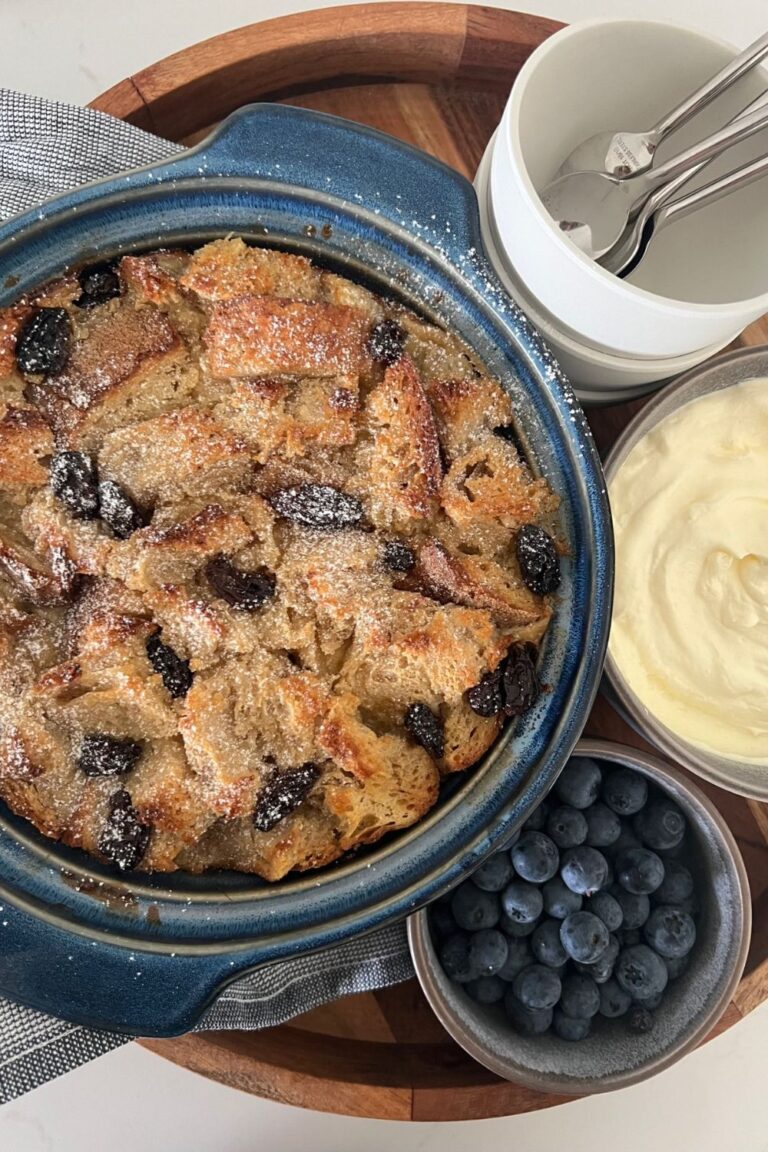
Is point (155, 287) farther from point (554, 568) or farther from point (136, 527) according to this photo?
point (554, 568)

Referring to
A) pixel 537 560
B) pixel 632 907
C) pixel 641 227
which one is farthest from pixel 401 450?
pixel 632 907

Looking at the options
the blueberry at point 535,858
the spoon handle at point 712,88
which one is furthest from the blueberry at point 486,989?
the spoon handle at point 712,88

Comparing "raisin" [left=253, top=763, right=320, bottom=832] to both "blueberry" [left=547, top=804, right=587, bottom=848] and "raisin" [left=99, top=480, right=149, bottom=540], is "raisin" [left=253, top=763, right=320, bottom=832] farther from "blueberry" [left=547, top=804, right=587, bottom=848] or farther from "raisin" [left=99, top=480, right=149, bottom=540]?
"blueberry" [left=547, top=804, right=587, bottom=848]

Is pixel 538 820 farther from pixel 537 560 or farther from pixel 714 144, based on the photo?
pixel 714 144

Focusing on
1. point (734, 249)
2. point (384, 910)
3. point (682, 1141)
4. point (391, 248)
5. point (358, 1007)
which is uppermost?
point (391, 248)

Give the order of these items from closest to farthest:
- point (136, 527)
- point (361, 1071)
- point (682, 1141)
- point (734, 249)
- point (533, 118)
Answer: point (136, 527) < point (533, 118) < point (734, 249) < point (361, 1071) < point (682, 1141)

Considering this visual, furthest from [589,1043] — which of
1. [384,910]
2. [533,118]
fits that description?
[533,118]
